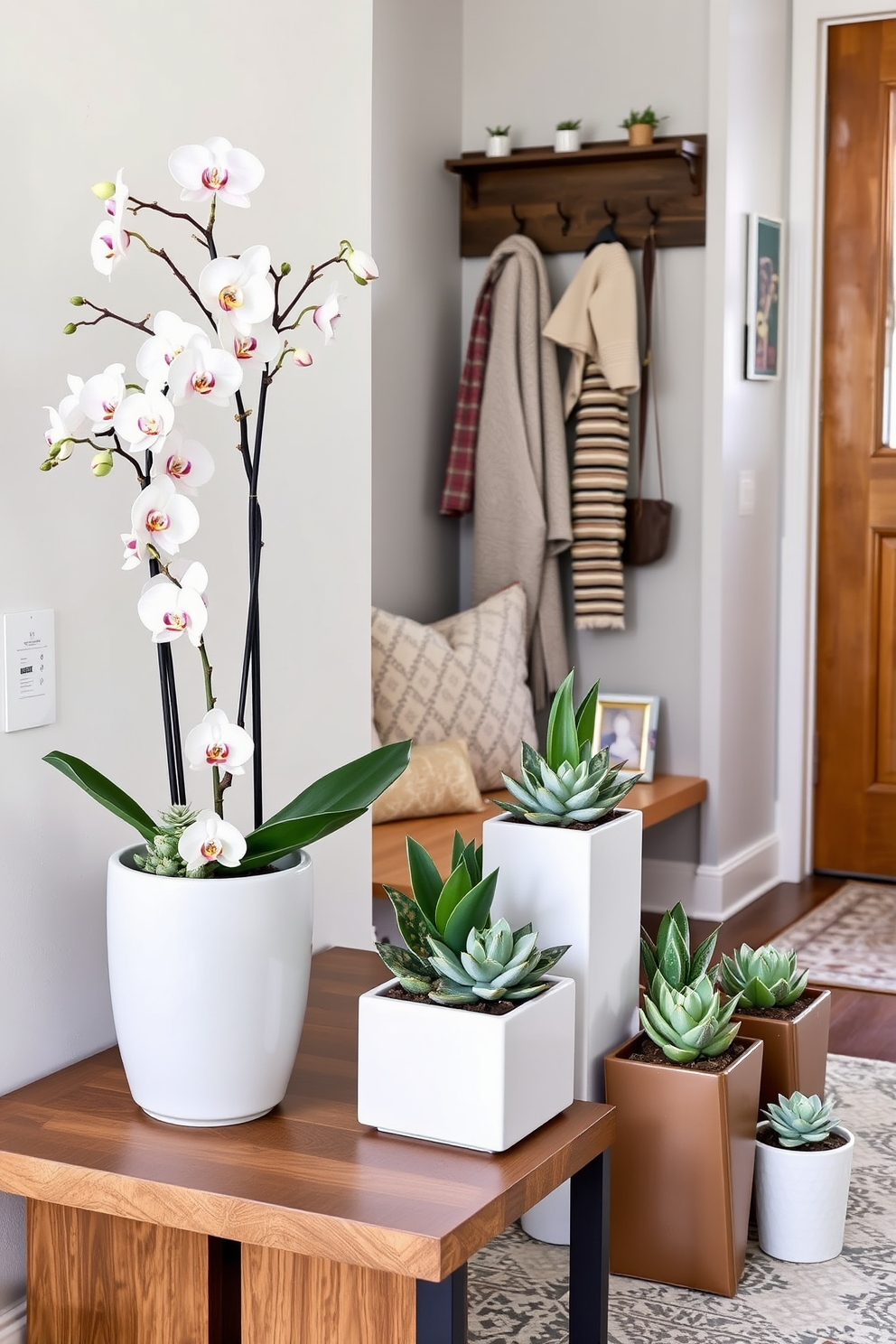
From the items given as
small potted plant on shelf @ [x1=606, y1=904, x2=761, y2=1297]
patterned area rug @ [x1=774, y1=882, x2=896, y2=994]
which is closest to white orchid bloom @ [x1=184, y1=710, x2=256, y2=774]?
small potted plant on shelf @ [x1=606, y1=904, x2=761, y2=1297]

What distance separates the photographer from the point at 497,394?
3.99 metres

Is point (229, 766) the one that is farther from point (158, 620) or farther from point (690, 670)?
point (690, 670)

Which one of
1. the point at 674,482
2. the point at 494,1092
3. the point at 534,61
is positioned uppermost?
the point at 534,61

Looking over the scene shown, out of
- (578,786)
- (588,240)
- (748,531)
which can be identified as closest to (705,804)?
(748,531)

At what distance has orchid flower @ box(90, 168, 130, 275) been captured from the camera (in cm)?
134

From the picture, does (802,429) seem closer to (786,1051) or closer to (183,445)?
(786,1051)

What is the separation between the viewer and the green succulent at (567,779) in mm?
1757

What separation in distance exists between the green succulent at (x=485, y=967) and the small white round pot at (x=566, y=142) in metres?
2.94

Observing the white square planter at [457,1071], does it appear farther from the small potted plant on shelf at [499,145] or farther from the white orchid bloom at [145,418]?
the small potted plant on shelf at [499,145]

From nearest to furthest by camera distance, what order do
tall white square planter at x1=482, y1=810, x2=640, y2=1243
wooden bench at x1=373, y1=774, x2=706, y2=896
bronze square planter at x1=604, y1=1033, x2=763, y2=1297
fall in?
1. tall white square planter at x1=482, y1=810, x2=640, y2=1243
2. bronze square planter at x1=604, y1=1033, x2=763, y2=1297
3. wooden bench at x1=373, y1=774, x2=706, y2=896

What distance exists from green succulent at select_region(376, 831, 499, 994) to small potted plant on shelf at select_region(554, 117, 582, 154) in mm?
2790

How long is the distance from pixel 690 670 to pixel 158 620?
2.82 meters

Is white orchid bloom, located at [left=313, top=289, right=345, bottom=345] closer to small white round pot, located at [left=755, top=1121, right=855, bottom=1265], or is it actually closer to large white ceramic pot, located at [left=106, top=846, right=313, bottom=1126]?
large white ceramic pot, located at [left=106, top=846, right=313, bottom=1126]

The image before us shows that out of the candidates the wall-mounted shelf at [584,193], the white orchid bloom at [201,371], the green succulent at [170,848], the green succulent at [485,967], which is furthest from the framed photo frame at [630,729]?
the white orchid bloom at [201,371]
